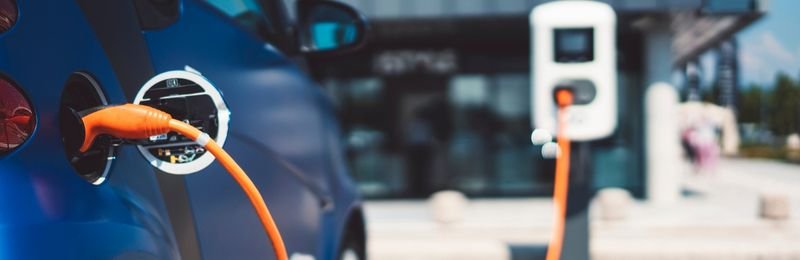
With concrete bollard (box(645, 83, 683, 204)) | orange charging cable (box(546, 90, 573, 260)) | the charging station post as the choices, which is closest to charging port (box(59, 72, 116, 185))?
orange charging cable (box(546, 90, 573, 260))

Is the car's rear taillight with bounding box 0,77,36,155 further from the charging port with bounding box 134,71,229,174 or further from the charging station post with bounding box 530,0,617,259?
the charging station post with bounding box 530,0,617,259

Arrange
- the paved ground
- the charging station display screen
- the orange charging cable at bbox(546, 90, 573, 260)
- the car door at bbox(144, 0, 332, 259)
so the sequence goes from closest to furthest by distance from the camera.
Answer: the car door at bbox(144, 0, 332, 259) < the orange charging cable at bbox(546, 90, 573, 260) < the charging station display screen < the paved ground

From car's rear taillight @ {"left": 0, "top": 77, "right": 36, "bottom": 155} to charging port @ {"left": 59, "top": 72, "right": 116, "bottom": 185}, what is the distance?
8cm

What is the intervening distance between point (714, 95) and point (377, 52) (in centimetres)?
1841

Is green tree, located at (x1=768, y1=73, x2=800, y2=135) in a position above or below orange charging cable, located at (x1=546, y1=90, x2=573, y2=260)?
below

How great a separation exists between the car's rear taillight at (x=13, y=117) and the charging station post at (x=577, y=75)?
3.35 meters

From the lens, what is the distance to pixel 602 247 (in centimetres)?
707

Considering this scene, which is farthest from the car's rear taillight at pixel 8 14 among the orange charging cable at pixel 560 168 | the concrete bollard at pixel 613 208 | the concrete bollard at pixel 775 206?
the concrete bollard at pixel 775 206

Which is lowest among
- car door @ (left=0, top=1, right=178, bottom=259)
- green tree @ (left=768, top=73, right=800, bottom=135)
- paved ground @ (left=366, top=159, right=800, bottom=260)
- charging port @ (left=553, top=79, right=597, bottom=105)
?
paved ground @ (left=366, top=159, right=800, bottom=260)

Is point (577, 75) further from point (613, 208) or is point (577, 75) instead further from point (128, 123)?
point (613, 208)

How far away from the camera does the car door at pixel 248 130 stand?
2025 mm

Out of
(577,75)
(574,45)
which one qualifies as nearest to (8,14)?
(577,75)

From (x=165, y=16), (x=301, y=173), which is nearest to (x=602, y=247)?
(x=301, y=173)

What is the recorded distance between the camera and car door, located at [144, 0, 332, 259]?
203 cm
